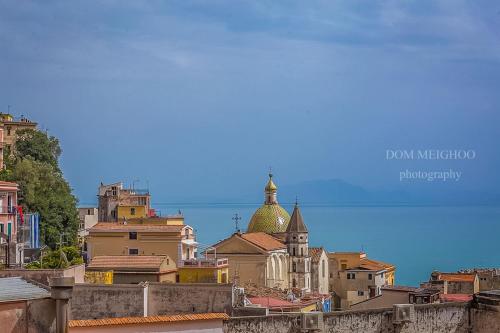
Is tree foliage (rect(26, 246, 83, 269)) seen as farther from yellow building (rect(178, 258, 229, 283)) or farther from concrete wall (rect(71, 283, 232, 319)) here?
concrete wall (rect(71, 283, 232, 319))

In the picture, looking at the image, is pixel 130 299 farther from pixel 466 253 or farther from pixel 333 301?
pixel 466 253

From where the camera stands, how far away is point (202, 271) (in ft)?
127

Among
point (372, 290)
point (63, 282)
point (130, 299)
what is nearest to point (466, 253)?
point (372, 290)

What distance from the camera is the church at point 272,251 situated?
62897mm

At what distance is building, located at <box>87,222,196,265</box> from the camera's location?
40938 millimetres

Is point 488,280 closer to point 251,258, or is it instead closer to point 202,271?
point 202,271

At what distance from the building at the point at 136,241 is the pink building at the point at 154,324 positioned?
2267 cm

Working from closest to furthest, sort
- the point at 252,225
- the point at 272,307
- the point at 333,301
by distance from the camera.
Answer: the point at 272,307, the point at 333,301, the point at 252,225

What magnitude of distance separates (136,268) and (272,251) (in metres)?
32.8

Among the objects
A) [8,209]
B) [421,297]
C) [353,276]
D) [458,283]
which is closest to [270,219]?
[353,276]

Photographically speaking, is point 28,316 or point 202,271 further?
point 202,271

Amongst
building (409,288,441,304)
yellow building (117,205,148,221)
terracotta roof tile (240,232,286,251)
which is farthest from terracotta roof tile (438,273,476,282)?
yellow building (117,205,148,221)

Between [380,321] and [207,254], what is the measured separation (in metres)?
37.0

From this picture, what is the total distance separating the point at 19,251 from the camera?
38031mm
